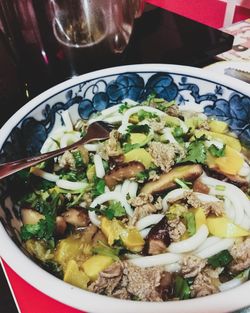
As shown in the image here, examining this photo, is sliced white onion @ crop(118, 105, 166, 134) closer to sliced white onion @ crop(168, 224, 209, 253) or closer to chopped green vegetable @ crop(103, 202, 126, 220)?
chopped green vegetable @ crop(103, 202, 126, 220)

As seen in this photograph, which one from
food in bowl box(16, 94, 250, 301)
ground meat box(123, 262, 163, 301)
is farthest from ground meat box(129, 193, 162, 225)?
ground meat box(123, 262, 163, 301)

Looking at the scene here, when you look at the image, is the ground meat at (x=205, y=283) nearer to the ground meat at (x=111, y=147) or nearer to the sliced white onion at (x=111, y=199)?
the sliced white onion at (x=111, y=199)

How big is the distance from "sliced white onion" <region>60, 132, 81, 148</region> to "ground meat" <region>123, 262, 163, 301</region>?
0.40 metres

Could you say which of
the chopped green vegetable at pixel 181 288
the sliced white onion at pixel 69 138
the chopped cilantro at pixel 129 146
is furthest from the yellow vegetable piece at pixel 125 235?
the sliced white onion at pixel 69 138

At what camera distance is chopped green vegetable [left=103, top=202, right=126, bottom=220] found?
748 millimetres

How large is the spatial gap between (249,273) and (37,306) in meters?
0.42

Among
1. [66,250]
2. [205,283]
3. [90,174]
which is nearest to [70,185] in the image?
[90,174]

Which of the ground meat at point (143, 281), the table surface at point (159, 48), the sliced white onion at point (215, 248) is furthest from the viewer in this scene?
the table surface at point (159, 48)

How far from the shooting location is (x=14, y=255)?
584 millimetres

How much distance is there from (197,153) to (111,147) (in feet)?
0.69

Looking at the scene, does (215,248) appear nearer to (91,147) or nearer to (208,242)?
(208,242)

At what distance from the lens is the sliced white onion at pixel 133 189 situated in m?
0.80

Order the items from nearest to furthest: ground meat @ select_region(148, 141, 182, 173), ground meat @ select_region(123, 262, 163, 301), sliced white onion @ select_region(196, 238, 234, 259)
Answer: ground meat @ select_region(123, 262, 163, 301) < sliced white onion @ select_region(196, 238, 234, 259) < ground meat @ select_region(148, 141, 182, 173)

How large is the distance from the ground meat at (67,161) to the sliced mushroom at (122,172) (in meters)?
0.09
